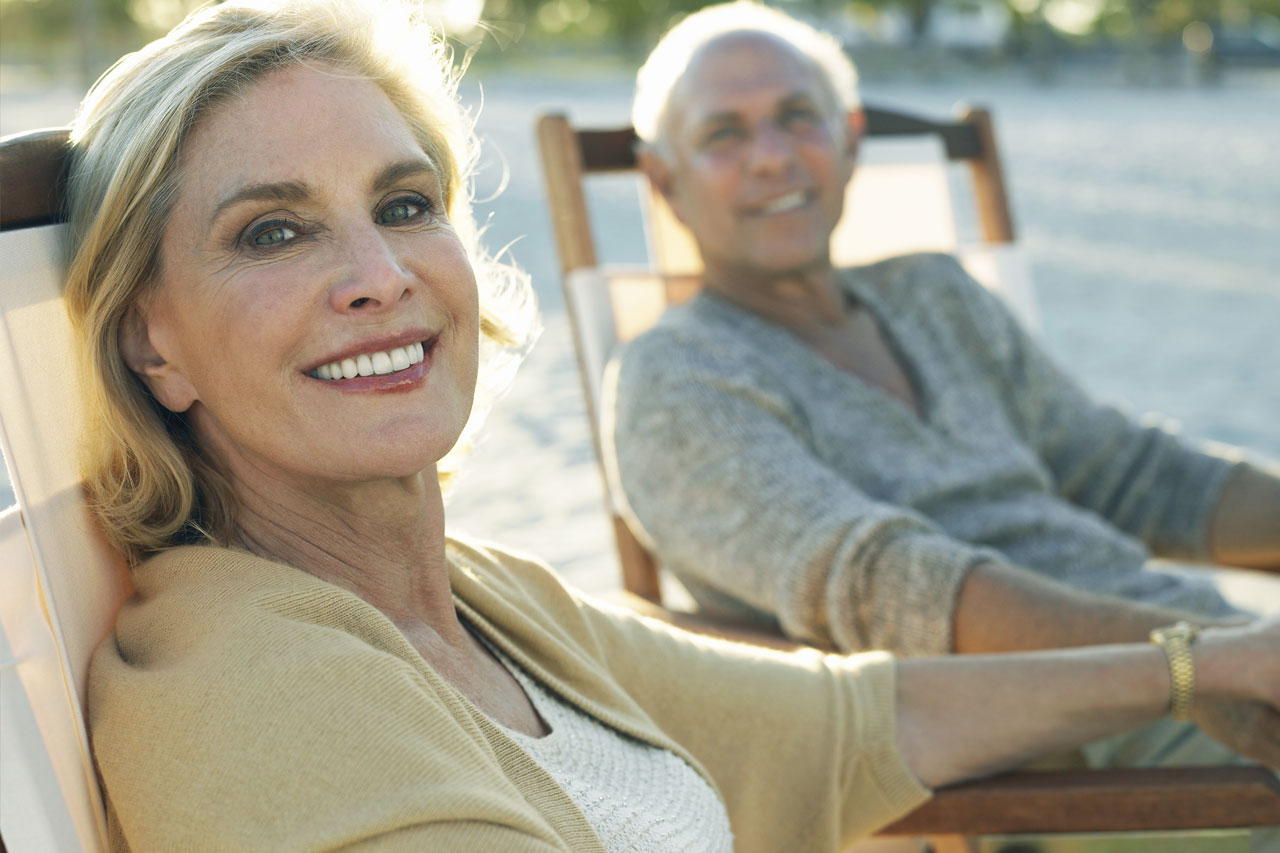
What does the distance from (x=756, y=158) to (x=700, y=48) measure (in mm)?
282

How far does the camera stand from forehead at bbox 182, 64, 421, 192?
134cm

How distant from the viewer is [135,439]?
138 centimetres

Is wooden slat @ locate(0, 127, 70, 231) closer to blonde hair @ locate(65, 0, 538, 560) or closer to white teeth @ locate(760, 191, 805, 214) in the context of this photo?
blonde hair @ locate(65, 0, 538, 560)

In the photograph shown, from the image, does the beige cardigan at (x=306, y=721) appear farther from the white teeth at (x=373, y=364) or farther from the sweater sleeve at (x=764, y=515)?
the sweater sleeve at (x=764, y=515)

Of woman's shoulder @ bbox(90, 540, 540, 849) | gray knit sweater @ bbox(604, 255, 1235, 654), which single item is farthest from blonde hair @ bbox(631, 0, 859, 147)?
woman's shoulder @ bbox(90, 540, 540, 849)

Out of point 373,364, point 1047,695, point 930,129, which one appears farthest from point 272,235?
point 930,129

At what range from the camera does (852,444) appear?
2.66m

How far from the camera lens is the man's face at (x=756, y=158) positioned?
2883mm

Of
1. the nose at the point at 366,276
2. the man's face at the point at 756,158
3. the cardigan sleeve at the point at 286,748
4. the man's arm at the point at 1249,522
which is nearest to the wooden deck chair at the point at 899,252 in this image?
the man's face at the point at 756,158

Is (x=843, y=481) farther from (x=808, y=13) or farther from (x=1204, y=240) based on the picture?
(x=808, y=13)

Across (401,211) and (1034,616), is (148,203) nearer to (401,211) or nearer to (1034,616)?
(401,211)

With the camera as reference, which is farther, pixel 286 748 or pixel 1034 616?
pixel 1034 616

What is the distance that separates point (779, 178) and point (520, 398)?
475 cm

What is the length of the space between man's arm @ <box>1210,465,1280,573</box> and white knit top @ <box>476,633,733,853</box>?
5.79ft
